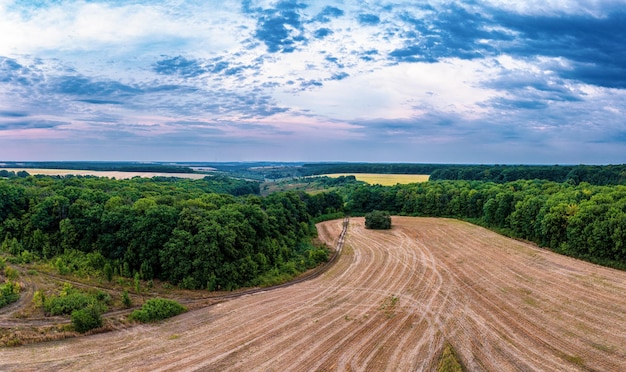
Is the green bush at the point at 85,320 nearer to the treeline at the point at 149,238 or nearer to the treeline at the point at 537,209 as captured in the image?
the treeline at the point at 149,238

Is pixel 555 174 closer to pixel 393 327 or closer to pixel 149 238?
pixel 393 327

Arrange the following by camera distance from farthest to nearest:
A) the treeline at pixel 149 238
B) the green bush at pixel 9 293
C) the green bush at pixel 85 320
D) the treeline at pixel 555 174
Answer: the treeline at pixel 555 174, the treeline at pixel 149 238, the green bush at pixel 9 293, the green bush at pixel 85 320

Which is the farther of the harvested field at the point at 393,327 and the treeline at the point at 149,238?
the treeline at the point at 149,238

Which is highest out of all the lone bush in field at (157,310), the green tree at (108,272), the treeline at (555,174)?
the treeline at (555,174)

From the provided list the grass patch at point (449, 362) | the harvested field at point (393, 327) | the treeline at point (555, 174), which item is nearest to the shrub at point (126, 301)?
the harvested field at point (393, 327)

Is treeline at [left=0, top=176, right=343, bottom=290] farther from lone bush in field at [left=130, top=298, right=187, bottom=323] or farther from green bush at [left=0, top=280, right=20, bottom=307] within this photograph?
green bush at [left=0, top=280, right=20, bottom=307]

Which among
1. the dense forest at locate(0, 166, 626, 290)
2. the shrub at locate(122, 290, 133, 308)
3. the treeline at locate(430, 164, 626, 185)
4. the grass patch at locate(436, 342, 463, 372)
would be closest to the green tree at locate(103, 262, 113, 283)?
the dense forest at locate(0, 166, 626, 290)

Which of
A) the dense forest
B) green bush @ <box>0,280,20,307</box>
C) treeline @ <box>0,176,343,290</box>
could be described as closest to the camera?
green bush @ <box>0,280,20,307</box>
